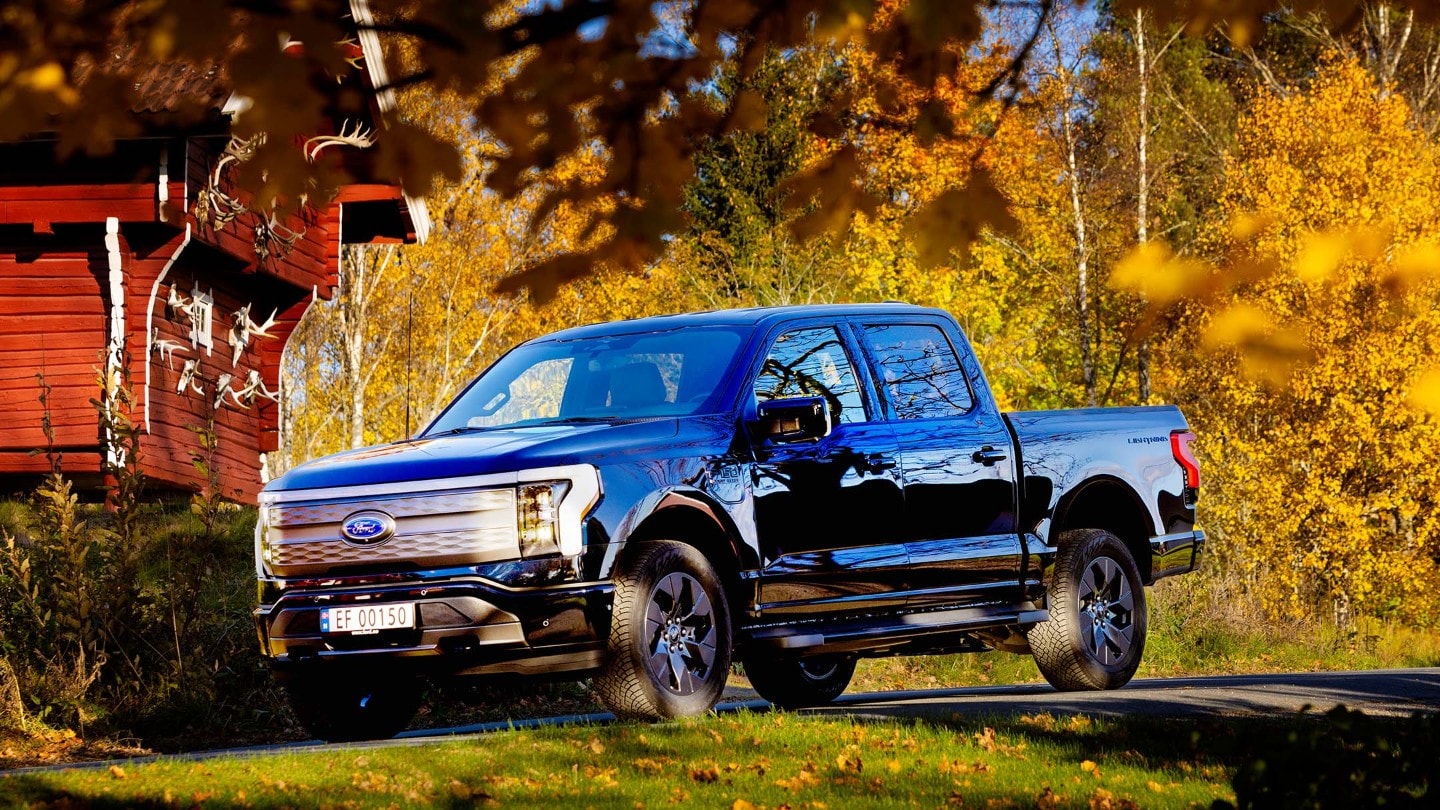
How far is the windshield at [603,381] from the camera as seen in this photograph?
1025 centimetres

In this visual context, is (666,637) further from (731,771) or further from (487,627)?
(731,771)

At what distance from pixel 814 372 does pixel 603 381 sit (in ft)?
3.83

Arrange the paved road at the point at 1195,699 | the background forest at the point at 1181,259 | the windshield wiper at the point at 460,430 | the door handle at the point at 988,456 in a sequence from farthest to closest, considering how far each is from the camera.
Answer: the background forest at the point at 1181,259 < the door handle at the point at 988,456 < the paved road at the point at 1195,699 < the windshield wiper at the point at 460,430

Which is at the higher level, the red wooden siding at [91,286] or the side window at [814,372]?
the red wooden siding at [91,286]

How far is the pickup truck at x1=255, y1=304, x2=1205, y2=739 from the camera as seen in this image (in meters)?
8.98

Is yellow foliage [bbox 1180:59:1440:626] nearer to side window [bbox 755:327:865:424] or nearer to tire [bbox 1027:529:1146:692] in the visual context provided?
tire [bbox 1027:529:1146:692]

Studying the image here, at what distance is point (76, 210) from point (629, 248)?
18147mm

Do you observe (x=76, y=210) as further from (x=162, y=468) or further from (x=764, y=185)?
(x=764, y=185)

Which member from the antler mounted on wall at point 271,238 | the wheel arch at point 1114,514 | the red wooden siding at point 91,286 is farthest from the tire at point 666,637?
the antler mounted on wall at point 271,238

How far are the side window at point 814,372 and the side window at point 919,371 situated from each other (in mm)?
259

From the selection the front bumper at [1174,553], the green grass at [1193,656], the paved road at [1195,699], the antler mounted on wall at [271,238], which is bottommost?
the green grass at [1193,656]

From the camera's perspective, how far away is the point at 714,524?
31.8ft

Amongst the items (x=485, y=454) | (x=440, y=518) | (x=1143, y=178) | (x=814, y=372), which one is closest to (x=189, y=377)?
(x=814, y=372)

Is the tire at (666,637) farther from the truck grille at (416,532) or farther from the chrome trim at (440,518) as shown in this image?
Answer: the truck grille at (416,532)
